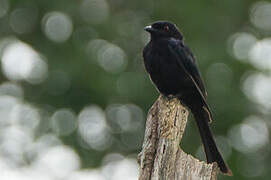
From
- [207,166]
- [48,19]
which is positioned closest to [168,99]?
[207,166]

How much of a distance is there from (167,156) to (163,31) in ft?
7.95

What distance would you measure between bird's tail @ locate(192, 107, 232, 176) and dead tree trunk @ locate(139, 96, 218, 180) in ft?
2.66

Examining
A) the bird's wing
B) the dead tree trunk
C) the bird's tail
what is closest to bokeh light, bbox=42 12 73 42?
the bird's wing

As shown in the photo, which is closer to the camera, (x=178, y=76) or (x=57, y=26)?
(x=178, y=76)

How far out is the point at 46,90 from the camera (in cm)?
1512

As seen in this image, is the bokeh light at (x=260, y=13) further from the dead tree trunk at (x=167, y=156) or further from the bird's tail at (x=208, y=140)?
the dead tree trunk at (x=167, y=156)

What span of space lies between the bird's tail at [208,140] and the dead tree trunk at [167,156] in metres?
0.81

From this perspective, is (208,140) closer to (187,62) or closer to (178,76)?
(178,76)

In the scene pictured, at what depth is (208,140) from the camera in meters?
8.18

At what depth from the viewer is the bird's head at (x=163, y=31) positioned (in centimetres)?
870

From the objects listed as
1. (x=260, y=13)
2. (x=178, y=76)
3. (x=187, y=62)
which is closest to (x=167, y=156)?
(x=178, y=76)

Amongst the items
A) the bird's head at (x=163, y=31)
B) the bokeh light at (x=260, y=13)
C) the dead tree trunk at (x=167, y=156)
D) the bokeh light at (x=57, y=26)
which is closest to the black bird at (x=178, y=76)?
the bird's head at (x=163, y=31)

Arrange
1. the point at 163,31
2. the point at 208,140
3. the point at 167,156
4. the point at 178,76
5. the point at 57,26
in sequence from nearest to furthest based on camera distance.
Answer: the point at 167,156 < the point at 208,140 < the point at 178,76 < the point at 163,31 < the point at 57,26

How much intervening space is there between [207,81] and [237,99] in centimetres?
67
